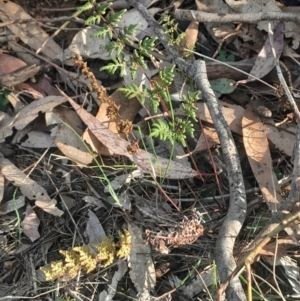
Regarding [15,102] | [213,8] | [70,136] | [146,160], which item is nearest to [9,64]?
[15,102]

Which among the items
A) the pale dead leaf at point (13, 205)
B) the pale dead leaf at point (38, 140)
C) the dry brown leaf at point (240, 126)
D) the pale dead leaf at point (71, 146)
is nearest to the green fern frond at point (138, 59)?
the dry brown leaf at point (240, 126)

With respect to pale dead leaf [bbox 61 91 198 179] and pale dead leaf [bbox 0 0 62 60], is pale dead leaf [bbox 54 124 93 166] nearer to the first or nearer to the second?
pale dead leaf [bbox 61 91 198 179]

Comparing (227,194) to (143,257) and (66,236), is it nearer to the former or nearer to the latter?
(143,257)

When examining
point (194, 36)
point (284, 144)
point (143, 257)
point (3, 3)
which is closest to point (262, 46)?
point (194, 36)

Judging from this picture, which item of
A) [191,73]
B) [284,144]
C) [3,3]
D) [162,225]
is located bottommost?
[162,225]

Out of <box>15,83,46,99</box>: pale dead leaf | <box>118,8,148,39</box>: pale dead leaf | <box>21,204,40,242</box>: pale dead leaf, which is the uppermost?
<box>118,8,148,39</box>: pale dead leaf

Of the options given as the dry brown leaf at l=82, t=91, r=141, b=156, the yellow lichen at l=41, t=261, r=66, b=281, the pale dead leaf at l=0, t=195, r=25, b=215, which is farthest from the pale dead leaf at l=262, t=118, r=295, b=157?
the pale dead leaf at l=0, t=195, r=25, b=215

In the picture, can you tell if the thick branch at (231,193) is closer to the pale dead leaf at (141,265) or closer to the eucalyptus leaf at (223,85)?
the eucalyptus leaf at (223,85)
